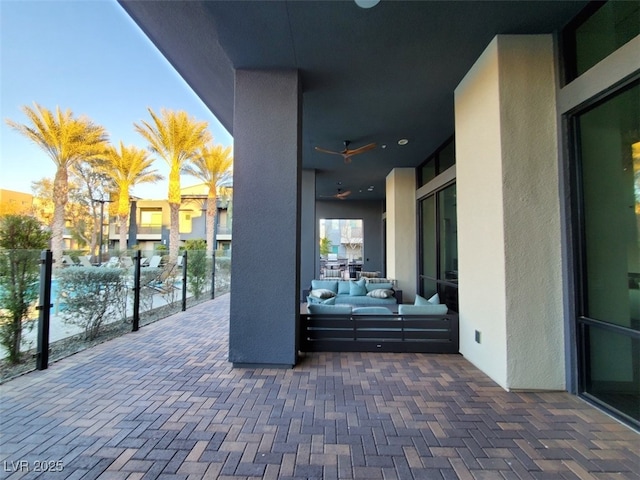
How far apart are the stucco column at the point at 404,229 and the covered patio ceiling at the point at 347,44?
106 inches

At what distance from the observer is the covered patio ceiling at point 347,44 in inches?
96.5

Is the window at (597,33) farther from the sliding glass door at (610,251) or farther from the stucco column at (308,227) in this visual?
the stucco column at (308,227)

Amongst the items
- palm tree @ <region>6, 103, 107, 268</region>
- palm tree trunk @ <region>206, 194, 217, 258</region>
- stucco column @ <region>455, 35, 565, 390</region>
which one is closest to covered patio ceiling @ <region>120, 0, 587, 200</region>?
stucco column @ <region>455, 35, 565, 390</region>

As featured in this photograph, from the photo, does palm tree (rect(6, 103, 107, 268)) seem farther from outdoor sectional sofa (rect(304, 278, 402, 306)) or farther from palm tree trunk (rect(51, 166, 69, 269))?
outdoor sectional sofa (rect(304, 278, 402, 306))

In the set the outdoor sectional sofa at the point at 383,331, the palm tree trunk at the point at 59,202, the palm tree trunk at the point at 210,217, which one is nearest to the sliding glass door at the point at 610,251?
the outdoor sectional sofa at the point at 383,331

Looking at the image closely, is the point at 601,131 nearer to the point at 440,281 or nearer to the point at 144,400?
the point at 440,281

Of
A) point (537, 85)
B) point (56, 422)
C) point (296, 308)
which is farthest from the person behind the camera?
point (296, 308)

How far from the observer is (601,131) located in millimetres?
2389

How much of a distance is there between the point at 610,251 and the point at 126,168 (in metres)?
13.5

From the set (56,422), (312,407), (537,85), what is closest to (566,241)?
(537,85)

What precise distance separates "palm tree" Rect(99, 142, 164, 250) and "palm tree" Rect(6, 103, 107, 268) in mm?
1076

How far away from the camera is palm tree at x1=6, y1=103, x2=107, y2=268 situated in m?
8.42

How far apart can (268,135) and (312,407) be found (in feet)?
8.99

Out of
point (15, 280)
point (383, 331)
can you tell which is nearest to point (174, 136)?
point (15, 280)
